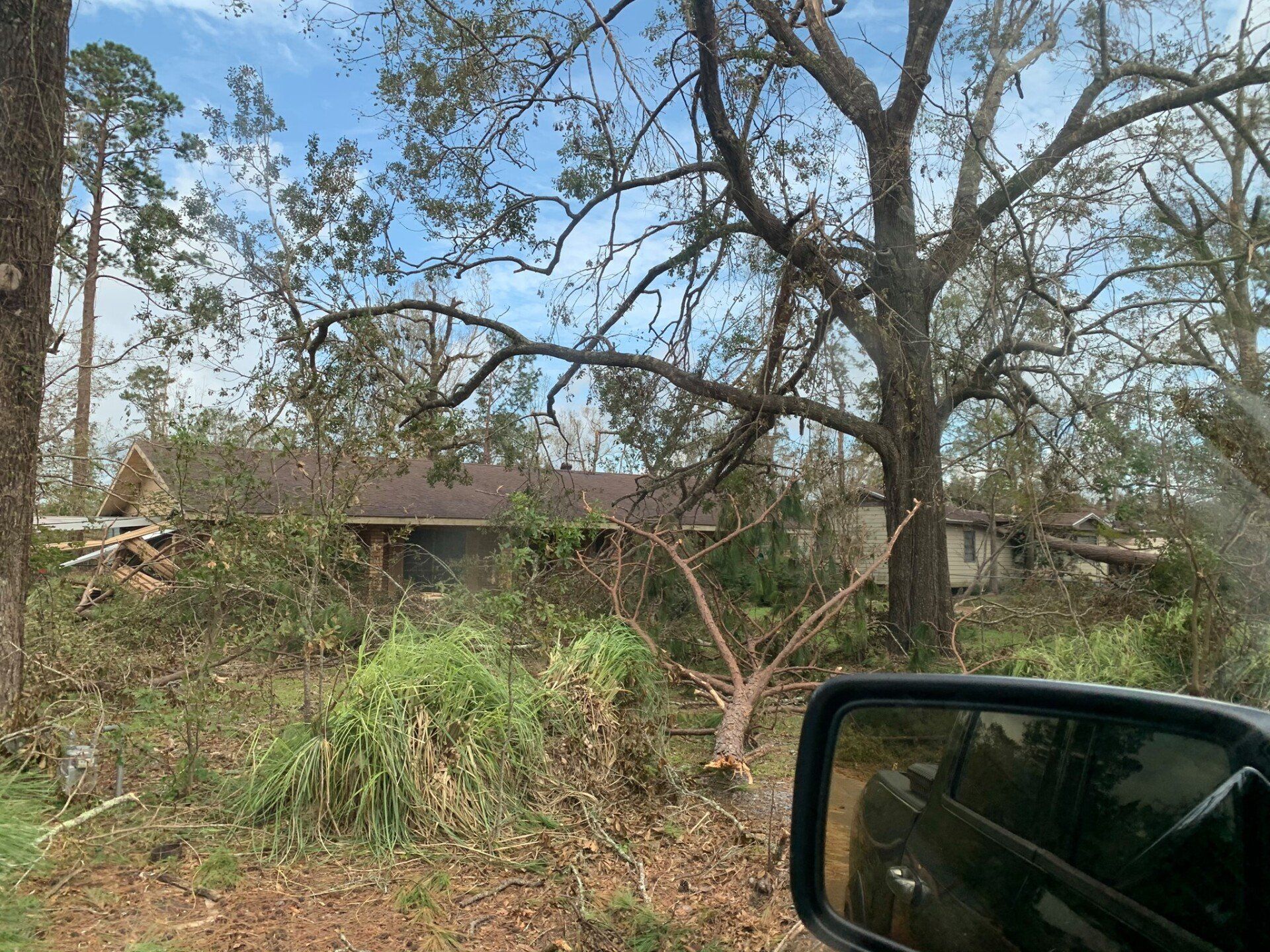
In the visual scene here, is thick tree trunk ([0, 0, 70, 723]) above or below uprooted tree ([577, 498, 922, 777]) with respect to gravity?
above

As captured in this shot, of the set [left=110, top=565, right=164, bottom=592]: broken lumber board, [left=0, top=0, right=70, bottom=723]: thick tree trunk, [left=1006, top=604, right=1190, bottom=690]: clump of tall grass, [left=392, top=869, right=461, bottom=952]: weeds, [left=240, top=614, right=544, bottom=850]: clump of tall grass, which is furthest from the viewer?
[left=110, top=565, right=164, bottom=592]: broken lumber board

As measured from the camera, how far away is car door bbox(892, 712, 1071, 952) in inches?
57.3

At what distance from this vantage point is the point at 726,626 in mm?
10031

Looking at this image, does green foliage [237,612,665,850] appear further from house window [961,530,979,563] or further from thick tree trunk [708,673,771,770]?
house window [961,530,979,563]

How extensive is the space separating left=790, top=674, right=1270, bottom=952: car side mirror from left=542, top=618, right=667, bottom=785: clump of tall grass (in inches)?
149

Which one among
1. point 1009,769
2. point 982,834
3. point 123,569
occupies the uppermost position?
point 123,569

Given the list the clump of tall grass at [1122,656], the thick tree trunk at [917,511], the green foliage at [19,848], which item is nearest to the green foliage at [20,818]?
the green foliage at [19,848]

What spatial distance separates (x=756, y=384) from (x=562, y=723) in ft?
20.2

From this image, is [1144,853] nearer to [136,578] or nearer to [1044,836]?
[1044,836]

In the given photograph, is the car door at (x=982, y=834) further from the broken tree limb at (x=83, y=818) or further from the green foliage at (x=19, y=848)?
the broken tree limb at (x=83, y=818)

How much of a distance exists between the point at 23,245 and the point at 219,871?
13.9ft

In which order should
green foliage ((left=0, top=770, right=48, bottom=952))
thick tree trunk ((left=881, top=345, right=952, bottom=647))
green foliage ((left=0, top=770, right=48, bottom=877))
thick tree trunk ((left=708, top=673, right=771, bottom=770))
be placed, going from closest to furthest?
green foliage ((left=0, top=770, right=48, bottom=952)), green foliage ((left=0, top=770, right=48, bottom=877)), thick tree trunk ((left=708, top=673, right=771, bottom=770)), thick tree trunk ((left=881, top=345, right=952, bottom=647))

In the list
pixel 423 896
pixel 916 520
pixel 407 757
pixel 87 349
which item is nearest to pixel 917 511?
pixel 916 520

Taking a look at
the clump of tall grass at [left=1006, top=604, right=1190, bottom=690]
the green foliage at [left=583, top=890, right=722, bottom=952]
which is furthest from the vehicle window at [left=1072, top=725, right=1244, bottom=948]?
the clump of tall grass at [left=1006, top=604, right=1190, bottom=690]
